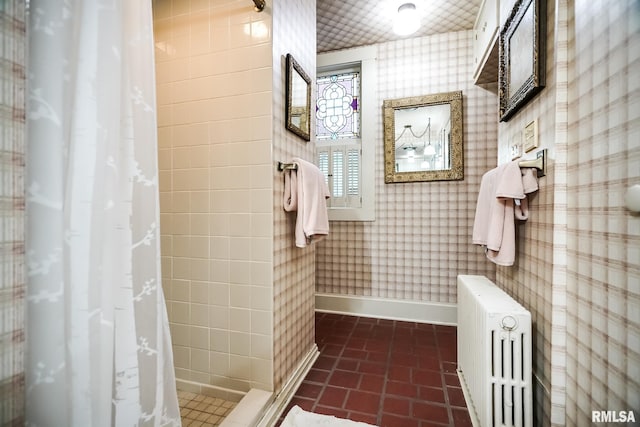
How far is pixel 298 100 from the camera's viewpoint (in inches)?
68.6

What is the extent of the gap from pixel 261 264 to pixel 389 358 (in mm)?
1212

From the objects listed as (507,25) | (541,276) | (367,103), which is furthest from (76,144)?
(367,103)

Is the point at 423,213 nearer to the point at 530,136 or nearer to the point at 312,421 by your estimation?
the point at 530,136

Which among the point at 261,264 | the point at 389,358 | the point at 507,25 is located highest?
the point at 507,25

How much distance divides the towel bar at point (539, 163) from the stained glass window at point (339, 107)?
1.83 metres

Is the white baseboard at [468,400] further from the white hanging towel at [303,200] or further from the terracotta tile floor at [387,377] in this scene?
the white hanging towel at [303,200]

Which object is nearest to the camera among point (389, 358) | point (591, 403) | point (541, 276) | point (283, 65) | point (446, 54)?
point (591, 403)

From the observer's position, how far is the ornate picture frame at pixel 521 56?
117cm

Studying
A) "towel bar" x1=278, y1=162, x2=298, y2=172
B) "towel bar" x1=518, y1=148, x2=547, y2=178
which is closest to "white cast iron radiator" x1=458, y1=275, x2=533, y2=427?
"towel bar" x1=518, y1=148, x2=547, y2=178

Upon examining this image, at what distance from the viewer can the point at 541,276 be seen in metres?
1.17

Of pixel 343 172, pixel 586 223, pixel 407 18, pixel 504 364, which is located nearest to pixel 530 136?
pixel 586 223

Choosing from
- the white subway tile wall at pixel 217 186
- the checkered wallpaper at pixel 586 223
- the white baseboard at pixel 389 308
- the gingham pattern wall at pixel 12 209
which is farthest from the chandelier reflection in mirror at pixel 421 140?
the gingham pattern wall at pixel 12 209

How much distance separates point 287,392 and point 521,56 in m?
2.07

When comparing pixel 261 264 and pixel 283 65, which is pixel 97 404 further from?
pixel 283 65
